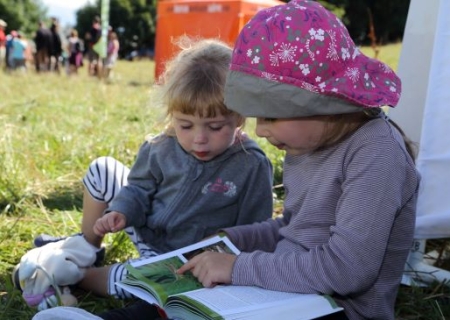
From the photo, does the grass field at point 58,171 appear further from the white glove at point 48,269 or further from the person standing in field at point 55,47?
the person standing in field at point 55,47

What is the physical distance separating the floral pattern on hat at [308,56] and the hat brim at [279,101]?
0.04ft

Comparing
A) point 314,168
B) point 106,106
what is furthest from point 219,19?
point 314,168

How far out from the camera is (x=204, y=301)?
1260mm

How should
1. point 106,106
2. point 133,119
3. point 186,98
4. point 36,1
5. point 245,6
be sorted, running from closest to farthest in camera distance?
1. point 186,98
2. point 133,119
3. point 106,106
4. point 245,6
5. point 36,1

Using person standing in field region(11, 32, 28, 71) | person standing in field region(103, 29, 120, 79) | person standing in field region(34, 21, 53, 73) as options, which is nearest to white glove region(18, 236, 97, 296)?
person standing in field region(103, 29, 120, 79)

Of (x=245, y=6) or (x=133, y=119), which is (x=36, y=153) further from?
(x=245, y=6)

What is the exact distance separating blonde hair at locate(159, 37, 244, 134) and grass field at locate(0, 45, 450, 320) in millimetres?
141

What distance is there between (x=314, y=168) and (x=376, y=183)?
209 millimetres

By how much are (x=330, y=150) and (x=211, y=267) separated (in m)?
0.36

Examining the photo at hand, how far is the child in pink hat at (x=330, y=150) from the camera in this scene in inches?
49.6

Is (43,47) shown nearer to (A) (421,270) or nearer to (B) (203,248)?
(A) (421,270)

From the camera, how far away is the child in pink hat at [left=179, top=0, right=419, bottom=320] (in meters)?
1.26

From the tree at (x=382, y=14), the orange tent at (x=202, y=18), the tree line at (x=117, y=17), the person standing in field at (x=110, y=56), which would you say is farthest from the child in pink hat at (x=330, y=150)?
the tree line at (x=117, y=17)

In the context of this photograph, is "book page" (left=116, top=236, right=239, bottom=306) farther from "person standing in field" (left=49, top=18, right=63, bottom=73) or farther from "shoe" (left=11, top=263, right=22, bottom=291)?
"person standing in field" (left=49, top=18, right=63, bottom=73)
